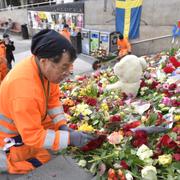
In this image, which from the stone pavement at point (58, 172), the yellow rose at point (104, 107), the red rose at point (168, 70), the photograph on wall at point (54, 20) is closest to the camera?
the stone pavement at point (58, 172)

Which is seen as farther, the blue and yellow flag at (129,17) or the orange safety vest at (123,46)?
the blue and yellow flag at (129,17)

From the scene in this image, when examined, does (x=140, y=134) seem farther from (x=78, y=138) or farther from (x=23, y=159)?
(x=23, y=159)

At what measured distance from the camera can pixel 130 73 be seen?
3457 mm

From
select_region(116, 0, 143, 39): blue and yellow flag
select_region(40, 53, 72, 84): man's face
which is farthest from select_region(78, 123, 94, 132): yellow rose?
select_region(116, 0, 143, 39): blue and yellow flag

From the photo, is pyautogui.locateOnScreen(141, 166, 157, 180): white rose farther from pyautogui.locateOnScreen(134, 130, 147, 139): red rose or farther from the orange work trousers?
the orange work trousers

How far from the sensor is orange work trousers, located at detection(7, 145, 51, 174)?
6.85 ft

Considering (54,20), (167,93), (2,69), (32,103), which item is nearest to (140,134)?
(32,103)

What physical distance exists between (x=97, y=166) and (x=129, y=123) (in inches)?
23.3

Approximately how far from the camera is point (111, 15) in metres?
11.7

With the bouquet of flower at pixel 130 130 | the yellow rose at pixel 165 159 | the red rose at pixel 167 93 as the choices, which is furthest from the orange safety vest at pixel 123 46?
the yellow rose at pixel 165 159

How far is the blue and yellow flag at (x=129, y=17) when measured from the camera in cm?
980

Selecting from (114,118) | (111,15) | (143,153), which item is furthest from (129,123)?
(111,15)

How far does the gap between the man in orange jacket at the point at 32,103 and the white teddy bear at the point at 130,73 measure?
1498 millimetres

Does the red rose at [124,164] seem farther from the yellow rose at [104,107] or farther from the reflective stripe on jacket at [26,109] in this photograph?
the yellow rose at [104,107]
